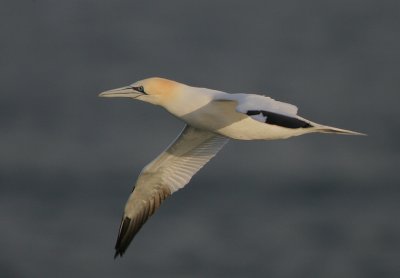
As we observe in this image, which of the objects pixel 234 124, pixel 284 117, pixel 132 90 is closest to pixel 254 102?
pixel 284 117

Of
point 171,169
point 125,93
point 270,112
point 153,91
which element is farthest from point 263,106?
point 171,169

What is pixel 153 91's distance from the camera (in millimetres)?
10500

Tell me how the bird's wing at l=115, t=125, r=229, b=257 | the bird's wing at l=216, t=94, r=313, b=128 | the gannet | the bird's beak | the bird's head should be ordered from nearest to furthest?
the bird's wing at l=216, t=94, r=313, b=128 → the gannet → the bird's head → the bird's beak → the bird's wing at l=115, t=125, r=229, b=257

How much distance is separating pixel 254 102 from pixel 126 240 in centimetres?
350

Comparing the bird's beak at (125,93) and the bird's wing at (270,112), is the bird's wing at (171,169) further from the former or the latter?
the bird's wing at (270,112)

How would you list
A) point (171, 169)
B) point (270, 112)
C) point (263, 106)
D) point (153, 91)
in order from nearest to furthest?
point (270, 112) → point (263, 106) → point (153, 91) → point (171, 169)

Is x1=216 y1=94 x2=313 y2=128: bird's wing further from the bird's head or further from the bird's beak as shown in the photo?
the bird's beak

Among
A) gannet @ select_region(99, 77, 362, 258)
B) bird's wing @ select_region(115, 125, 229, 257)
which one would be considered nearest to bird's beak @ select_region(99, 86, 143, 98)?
gannet @ select_region(99, 77, 362, 258)

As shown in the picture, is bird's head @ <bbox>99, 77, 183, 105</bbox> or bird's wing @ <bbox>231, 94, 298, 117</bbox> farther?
bird's head @ <bbox>99, 77, 183, 105</bbox>

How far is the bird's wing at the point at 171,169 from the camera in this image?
38.0 ft

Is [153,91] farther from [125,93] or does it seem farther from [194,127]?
[194,127]

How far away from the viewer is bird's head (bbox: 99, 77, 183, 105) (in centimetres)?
1042

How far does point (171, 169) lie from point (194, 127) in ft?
2.62

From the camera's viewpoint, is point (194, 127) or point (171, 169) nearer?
point (194, 127)
